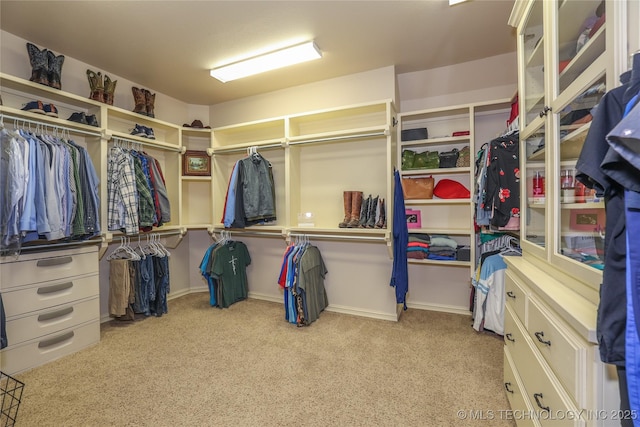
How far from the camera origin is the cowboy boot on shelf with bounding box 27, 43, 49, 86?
86.7 inches

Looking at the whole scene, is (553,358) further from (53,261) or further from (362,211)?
(53,261)

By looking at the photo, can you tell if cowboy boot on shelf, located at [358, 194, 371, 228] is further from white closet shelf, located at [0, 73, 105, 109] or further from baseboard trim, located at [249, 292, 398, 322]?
white closet shelf, located at [0, 73, 105, 109]

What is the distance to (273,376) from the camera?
6.37ft

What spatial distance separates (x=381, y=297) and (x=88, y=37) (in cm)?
363

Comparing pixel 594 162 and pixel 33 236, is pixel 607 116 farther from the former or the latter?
pixel 33 236

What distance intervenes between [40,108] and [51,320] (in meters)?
1.70

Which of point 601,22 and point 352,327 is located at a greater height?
point 601,22

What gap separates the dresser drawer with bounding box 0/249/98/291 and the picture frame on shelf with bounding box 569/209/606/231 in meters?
3.31

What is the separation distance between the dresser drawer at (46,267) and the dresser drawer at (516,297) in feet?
10.3

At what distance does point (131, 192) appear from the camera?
106 inches

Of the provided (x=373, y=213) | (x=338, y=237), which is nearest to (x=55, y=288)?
(x=338, y=237)

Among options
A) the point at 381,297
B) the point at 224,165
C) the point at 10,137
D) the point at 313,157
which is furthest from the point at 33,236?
the point at 381,297

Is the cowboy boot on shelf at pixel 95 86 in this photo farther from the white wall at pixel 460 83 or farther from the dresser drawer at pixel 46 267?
the white wall at pixel 460 83

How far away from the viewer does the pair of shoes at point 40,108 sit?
220 cm
